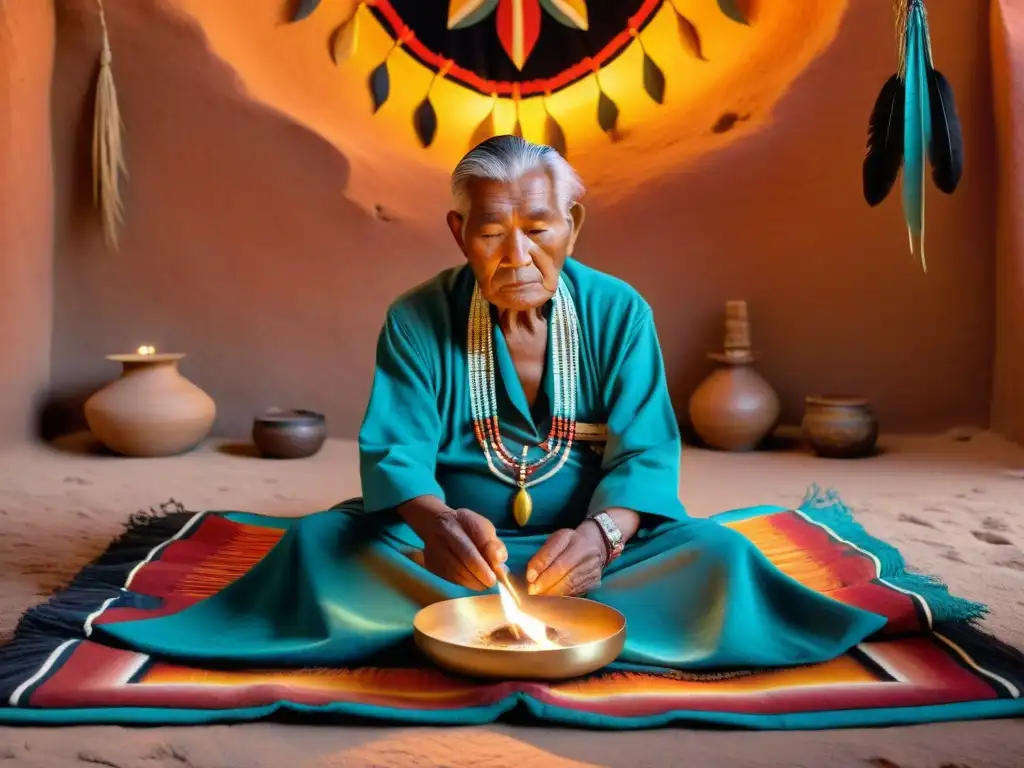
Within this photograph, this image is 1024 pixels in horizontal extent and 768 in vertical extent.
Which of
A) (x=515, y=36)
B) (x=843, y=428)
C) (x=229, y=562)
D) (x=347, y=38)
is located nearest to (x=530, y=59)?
(x=515, y=36)

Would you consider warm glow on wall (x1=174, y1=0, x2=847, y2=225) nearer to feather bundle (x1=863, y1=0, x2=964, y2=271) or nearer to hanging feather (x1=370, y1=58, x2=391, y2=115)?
hanging feather (x1=370, y1=58, x2=391, y2=115)

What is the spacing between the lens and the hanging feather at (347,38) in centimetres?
464

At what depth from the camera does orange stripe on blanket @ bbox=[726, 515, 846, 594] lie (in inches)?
91.4

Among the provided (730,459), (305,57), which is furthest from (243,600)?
(305,57)

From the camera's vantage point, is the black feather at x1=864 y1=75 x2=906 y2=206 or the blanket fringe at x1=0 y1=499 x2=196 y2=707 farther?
the black feather at x1=864 y1=75 x2=906 y2=206

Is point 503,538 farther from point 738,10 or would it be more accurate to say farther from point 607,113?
point 738,10

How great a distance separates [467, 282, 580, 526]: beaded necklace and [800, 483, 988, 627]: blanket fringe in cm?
82

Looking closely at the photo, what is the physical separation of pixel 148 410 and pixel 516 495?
8.52 feet

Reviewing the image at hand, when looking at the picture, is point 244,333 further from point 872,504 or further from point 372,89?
point 872,504

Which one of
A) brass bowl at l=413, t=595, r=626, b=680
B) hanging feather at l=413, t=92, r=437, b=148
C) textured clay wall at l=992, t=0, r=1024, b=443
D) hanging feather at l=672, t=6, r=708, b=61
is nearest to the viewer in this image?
brass bowl at l=413, t=595, r=626, b=680

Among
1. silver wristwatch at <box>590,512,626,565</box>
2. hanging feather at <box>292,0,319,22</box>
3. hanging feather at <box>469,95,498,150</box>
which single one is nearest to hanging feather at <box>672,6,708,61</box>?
hanging feather at <box>469,95,498,150</box>

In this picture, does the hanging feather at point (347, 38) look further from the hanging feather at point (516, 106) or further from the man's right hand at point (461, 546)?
the man's right hand at point (461, 546)

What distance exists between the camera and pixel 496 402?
214cm

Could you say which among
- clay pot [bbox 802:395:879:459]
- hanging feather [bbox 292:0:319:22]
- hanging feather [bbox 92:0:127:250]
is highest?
hanging feather [bbox 292:0:319:22]
